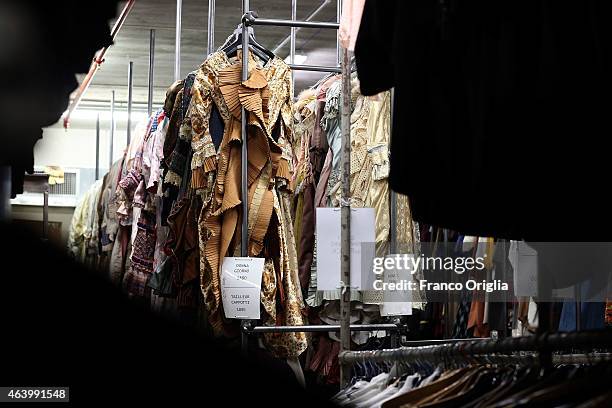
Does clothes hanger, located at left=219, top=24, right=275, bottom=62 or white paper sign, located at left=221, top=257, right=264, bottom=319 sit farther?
clothes hanger, located at left=219, top=24, right=275, bottom=62

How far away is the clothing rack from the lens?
1495 mm

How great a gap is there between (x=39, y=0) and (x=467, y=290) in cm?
381

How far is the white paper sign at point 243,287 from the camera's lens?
11.2 feet

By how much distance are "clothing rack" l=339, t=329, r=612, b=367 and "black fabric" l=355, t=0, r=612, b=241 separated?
0.53ft

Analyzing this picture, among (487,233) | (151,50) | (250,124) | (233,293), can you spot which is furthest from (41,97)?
(151,50)

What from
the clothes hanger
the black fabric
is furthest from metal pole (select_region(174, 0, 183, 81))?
the black fabric

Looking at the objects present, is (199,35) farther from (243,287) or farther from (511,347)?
(511,347)

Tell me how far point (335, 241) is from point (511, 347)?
134cm

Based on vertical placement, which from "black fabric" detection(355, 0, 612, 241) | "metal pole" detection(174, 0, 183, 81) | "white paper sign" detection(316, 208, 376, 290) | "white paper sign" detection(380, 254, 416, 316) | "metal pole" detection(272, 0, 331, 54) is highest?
"metal pole" detection(272, 0, 331, 54)

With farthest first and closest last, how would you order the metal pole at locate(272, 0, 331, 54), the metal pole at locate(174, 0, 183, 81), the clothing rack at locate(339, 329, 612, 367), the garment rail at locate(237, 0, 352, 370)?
the metal pole at locate(272, 0, 331, 54) < the metal pole at locate(174, 0, 183, 81) < the garment rail at locate(237, 0, 352, 370) < the clothing rack at locate(339, 329, 612, 367)

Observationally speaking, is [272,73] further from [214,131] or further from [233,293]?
[233,293]

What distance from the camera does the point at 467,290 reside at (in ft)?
14.8

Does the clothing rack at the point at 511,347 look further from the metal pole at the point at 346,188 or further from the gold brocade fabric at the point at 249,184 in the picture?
the gold brocade fabric at the point at 249,184

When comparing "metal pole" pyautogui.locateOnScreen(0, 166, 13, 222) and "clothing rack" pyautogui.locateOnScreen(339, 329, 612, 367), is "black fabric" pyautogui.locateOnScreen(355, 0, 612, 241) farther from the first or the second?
"metal pole" pyautogui.locateOnScreen(0, 166, 13, 222)
